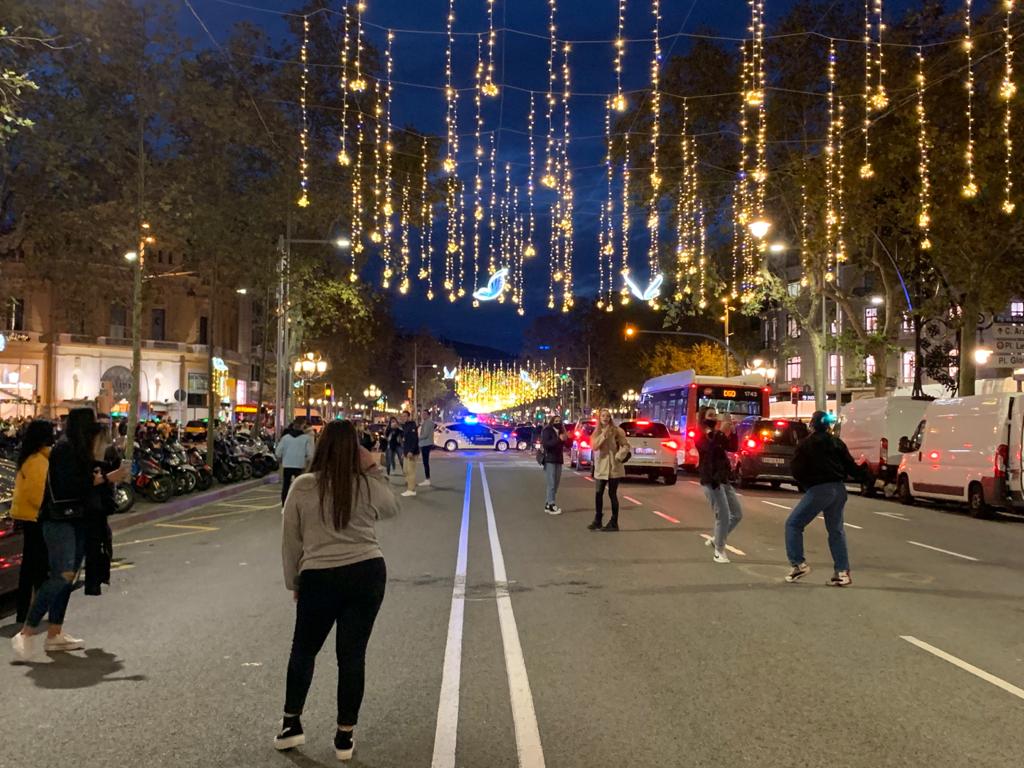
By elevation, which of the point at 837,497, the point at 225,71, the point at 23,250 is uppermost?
the point at 225,71

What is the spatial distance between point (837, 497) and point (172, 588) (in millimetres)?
6929

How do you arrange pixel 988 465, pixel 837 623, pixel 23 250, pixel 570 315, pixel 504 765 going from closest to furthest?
pixel 504 765, pixel 837 623, pixel 988 465, pixel 23 250, pixel 570 315

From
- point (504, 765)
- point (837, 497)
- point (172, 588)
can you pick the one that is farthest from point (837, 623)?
point (172, 588)

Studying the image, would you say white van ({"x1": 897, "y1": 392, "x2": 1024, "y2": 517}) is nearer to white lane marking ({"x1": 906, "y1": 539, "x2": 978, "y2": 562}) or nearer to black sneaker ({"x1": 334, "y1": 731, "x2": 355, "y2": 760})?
white lane marking ({"x1": 906, "y1": 539, "x2": 978, "y2": 562})

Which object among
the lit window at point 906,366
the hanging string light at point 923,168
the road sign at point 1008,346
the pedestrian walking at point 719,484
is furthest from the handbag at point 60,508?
the lit window at point 906,366

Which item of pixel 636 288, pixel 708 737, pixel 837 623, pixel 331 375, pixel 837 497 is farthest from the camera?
pixel 331 375

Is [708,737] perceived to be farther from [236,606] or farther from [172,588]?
[172,588]

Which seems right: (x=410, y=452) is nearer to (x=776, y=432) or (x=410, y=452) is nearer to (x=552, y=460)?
(x=552, y=460)

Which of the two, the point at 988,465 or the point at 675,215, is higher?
the point at 675,215

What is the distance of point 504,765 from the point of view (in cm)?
468

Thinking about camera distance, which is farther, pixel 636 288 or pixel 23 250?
pixel 636 288

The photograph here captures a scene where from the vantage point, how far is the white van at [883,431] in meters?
26.0

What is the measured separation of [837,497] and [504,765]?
609 cm

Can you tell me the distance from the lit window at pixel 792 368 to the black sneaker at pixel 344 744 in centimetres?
5814
